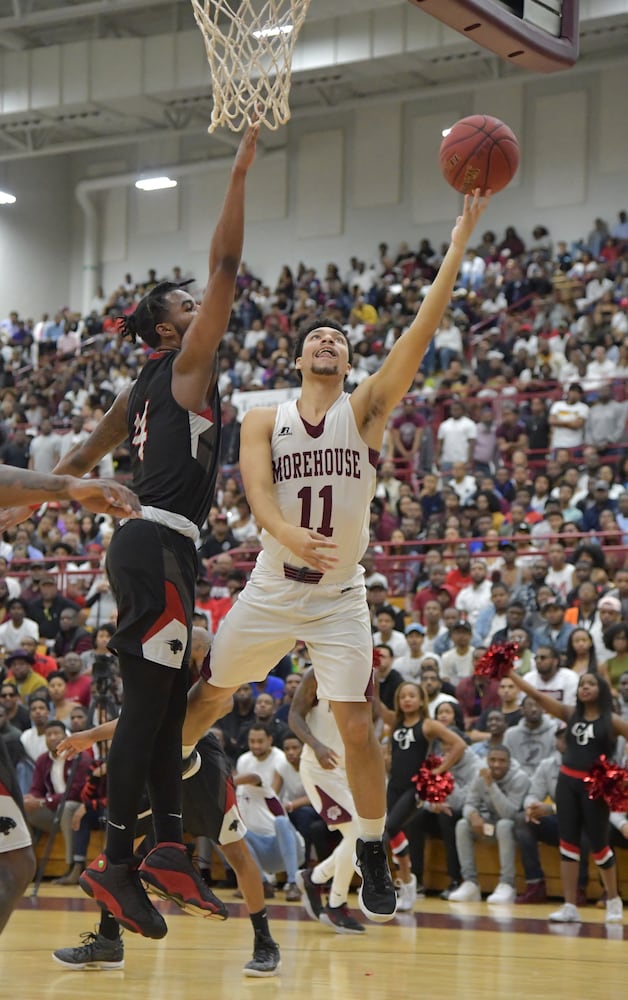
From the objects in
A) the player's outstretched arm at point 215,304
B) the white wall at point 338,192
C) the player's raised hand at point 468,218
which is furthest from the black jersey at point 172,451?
the white wall at point 338,192

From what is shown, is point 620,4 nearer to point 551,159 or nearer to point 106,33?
point 551,159

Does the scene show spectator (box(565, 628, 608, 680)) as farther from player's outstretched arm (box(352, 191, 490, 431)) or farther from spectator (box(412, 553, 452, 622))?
player's outstretched arm (box(352, 191, 490, 431))

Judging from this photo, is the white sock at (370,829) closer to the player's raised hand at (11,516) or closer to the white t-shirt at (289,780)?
the player's raised hand at (11,516)

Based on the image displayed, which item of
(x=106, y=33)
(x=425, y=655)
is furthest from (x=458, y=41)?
(x=425, y=655)

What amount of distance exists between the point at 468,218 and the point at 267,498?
1.54m

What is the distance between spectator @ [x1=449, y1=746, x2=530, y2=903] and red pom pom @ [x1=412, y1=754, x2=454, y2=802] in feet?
1.92

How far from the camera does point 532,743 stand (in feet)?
39.8

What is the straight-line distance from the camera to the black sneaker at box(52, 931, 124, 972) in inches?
277

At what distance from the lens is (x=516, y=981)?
6621 millimetres

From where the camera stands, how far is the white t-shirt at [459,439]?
64.3 feet

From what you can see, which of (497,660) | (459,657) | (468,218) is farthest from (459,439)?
(468,218)

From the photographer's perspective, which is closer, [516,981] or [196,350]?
[196,350]

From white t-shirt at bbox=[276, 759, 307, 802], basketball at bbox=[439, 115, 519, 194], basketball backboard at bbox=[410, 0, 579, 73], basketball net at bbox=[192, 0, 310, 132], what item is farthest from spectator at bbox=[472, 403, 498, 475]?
basketball at bbox=[439, 115, 519, 194]

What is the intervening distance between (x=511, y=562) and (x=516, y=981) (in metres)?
8.77
